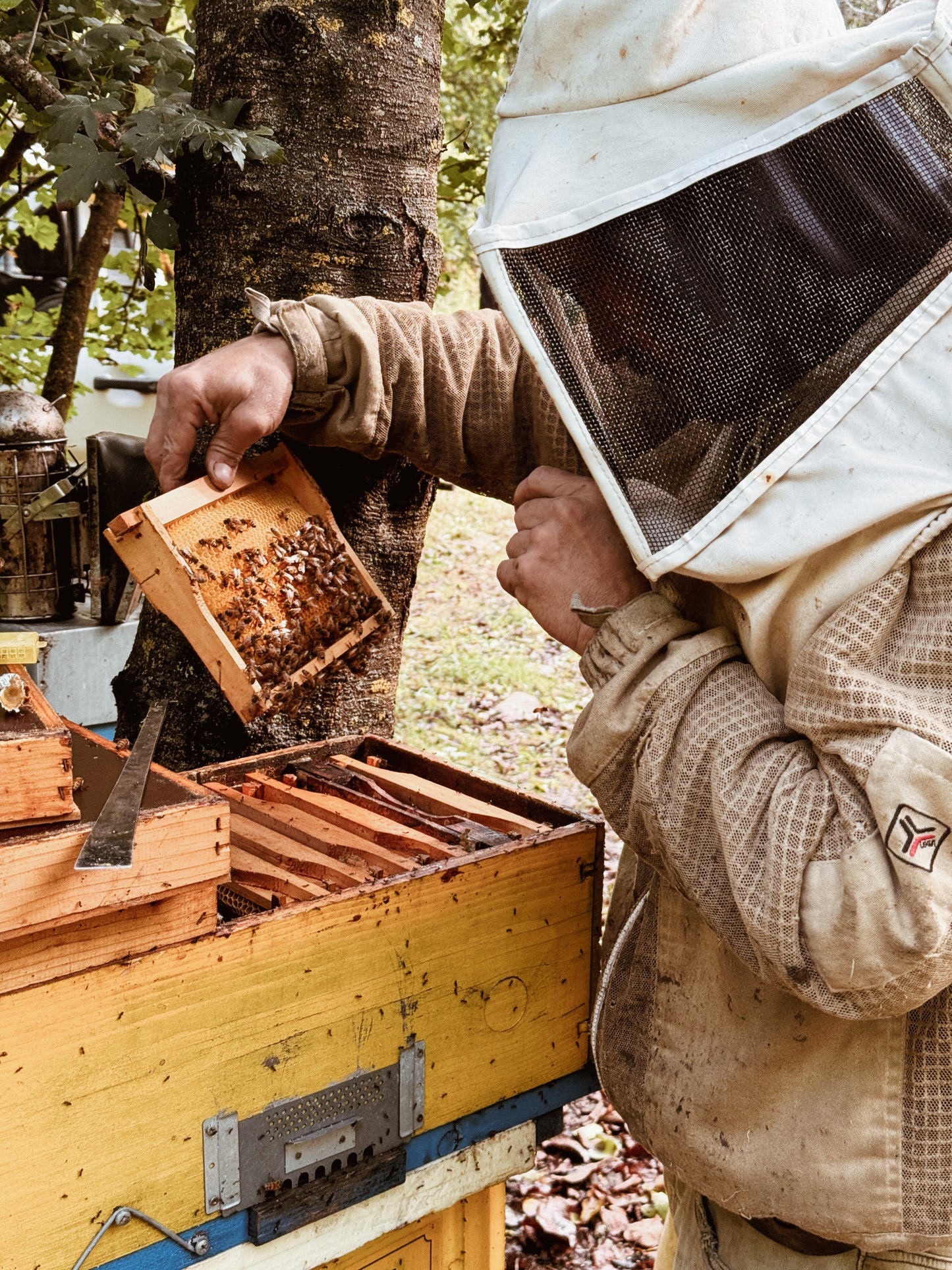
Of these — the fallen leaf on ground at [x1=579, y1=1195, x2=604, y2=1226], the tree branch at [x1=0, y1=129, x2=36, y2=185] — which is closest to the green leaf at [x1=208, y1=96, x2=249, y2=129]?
the tree branch at [x1=0, y1=129, x2=36, y2=185]

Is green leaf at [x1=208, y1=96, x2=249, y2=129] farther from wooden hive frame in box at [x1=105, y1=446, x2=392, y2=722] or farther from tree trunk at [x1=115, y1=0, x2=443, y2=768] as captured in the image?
wooden hive frame in box at [x1=105, y1=446, x2=392, y2=722]

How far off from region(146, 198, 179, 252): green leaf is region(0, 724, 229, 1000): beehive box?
1245mm

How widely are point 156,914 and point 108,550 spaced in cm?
164

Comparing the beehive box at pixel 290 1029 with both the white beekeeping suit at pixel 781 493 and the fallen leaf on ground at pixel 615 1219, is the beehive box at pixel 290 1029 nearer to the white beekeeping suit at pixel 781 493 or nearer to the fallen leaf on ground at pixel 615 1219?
the white beekeeping suit at pixel 781 493

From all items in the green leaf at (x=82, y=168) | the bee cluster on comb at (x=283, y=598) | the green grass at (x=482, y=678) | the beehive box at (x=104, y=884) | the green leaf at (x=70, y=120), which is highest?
the green leaf at (x=70, y=120)

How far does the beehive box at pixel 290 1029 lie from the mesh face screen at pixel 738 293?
24.1 inches

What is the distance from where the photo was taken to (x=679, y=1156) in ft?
4.86

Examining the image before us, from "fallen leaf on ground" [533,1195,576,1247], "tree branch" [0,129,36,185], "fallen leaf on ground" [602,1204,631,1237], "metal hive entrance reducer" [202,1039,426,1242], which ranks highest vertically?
"tree branch" [0,129,36,185]

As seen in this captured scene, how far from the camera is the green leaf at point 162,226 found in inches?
84.5

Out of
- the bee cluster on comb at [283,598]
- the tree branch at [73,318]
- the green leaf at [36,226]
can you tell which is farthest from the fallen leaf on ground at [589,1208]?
the green leaf at [36,226]

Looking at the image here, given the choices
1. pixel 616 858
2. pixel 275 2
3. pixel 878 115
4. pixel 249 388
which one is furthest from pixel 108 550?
pixel 616 858

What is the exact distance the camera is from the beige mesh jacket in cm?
114

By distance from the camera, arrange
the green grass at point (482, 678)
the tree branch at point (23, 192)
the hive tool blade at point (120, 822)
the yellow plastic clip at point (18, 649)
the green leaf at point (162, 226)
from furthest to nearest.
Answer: the green grass at point (482, 678)
the tree branch at point (23, 192)
the green leaf at point (162, 226)
the yellow plastic clip at point (18, 649)
the hive tool blade at point (120, 822)

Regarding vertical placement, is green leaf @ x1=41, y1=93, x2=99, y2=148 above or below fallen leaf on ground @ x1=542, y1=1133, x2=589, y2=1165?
above
